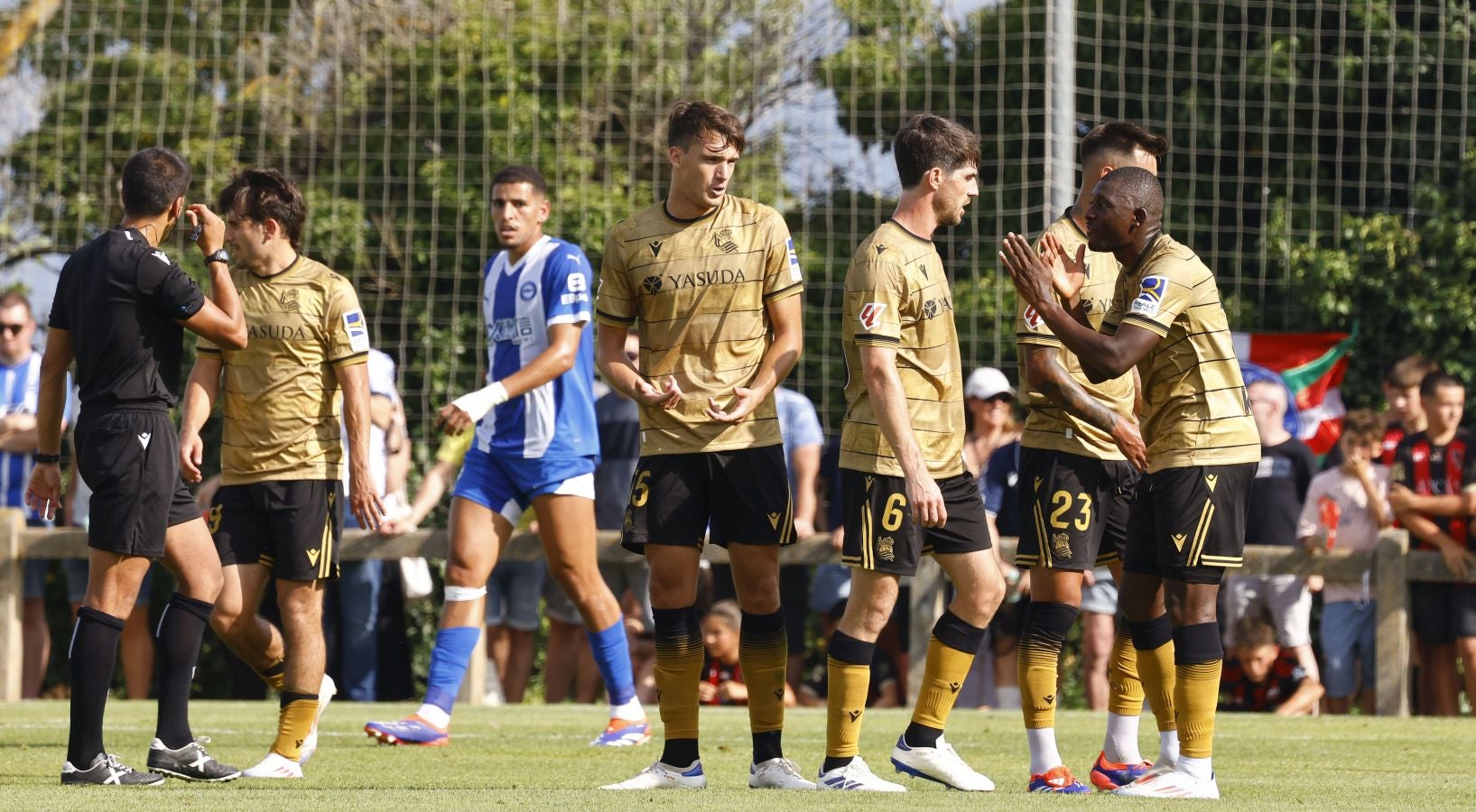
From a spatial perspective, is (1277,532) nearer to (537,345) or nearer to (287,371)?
(537,345)

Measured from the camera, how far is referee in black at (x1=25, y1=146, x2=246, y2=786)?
652cm

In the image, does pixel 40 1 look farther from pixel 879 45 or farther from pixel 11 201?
pixel 879 45

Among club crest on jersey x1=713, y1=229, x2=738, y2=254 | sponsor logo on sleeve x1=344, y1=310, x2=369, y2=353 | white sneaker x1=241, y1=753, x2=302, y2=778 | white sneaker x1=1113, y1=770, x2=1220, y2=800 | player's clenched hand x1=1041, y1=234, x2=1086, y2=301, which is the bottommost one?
white sneaker x1=241, y1=753, x2=302, y2=778

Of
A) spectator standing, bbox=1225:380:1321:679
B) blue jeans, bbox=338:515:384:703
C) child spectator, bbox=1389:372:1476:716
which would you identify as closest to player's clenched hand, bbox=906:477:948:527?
child spectator, bbox=1389:372:1476:716

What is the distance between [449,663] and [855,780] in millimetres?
2702

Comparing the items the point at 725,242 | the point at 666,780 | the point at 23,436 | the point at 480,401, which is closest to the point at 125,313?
the point at 480,401

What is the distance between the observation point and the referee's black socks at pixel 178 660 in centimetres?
678

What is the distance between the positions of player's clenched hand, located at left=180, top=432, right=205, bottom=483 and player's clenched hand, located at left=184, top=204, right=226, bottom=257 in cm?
85

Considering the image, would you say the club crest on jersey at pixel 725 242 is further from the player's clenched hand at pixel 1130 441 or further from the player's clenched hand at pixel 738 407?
the player's clenched hand at pixel 1130 441

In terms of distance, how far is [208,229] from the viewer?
264 inches

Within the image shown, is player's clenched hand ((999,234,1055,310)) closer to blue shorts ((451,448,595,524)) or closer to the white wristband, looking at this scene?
the white wristband

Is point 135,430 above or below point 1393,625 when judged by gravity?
above

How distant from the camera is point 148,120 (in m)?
17.6

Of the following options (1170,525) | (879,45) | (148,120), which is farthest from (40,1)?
(1170,525)
